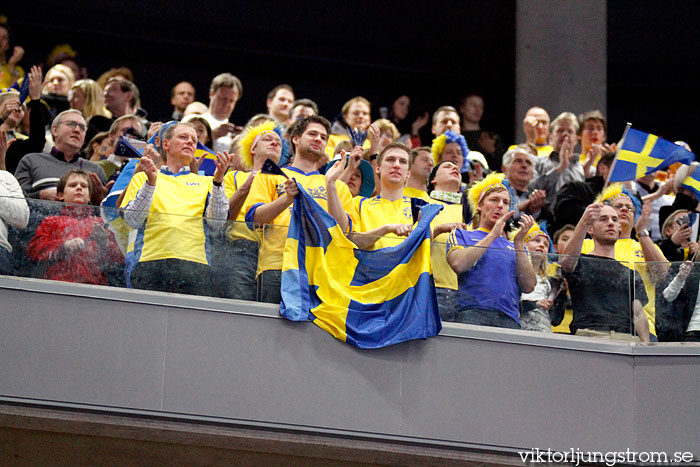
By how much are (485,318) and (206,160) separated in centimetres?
231

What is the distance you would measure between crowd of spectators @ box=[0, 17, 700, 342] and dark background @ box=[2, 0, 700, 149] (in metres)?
4.79

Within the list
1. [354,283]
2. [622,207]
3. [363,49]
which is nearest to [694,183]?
[622,207]

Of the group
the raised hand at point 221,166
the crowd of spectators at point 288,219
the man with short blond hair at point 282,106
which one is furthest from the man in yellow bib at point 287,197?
the man with short blond hair at point 282,106

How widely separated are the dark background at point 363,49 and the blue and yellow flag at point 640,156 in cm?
461

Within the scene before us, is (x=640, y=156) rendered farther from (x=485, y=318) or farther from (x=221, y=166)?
(x=221, y=166)

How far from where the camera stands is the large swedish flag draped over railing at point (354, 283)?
6.33 m

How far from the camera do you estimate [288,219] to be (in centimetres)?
659

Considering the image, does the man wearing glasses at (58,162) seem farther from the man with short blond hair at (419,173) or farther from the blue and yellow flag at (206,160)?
the man with short blond hair at (419,173)

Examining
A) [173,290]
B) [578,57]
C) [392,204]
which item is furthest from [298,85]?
[173,290]

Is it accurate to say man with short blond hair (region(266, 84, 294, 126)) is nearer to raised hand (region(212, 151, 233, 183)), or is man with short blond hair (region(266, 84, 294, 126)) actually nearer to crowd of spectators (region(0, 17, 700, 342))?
crowd of spectators (region(0, 17, 700, 342))

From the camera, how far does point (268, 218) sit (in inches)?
256

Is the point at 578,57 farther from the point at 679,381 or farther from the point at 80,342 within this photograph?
the point at 80,342

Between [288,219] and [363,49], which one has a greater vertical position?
[363,49]

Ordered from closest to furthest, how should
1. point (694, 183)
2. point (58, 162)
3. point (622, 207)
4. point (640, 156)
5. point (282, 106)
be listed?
1. point (58, 162)
2. point (622, 207)
3. point (694, 183)
4. point (640, 156)
5. point (282, 106)
